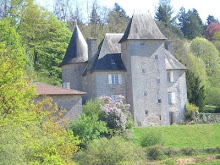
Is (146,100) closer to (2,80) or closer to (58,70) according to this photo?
(58,70)

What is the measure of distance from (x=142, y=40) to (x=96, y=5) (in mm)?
27285

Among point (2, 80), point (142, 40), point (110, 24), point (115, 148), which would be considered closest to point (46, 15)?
point (110, 24)

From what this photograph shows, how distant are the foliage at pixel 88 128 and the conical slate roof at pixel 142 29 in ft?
32.5

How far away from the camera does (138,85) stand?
43.8 meters

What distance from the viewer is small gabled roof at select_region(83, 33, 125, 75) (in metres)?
44.2

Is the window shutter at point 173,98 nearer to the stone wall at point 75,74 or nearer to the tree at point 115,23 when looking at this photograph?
the stone wall at point 75,74

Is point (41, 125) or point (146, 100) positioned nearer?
point (41, 125)

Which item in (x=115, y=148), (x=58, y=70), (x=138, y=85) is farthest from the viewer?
(x=58, y=70)

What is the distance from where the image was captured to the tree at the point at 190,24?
87.4m

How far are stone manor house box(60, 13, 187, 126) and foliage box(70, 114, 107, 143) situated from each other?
23.9 feet

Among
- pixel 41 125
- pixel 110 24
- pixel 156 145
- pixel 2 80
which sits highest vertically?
pixel 110 24

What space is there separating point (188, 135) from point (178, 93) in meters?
8.26

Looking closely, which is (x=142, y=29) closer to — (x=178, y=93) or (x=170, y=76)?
(x=170, y=76)

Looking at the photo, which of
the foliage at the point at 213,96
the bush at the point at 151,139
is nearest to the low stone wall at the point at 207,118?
the foliage at the point at 213,96
